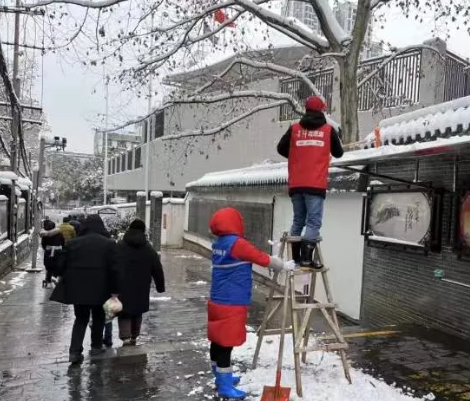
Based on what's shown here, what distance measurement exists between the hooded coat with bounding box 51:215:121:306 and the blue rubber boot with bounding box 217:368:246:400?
185 cm

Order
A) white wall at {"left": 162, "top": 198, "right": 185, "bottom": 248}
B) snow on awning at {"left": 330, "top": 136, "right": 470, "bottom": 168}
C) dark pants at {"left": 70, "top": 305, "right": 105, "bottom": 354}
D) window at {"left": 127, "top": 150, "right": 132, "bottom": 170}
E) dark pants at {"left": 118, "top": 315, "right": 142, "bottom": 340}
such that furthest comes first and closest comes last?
1. window at {"left": 127, "top": 150, "right": 132, "bottom": 170}
2. white wall at {"left": 162, "top": 198, "right": 185, "bottom": 248}
3. dark pants at {"left": 118, "top": 315, "right": 142, "bottom": 340}
4. dark pants at {"left": 70, "top": 305, "right": 105, "bottom": 354}
5. snow on awning at {"left": 330, "top": 136, "right": 470, "bottom": 168}

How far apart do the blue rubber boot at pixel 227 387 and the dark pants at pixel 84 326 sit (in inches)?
76.8

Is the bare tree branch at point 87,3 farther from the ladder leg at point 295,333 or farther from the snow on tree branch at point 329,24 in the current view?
the ladder leg at point 295,333

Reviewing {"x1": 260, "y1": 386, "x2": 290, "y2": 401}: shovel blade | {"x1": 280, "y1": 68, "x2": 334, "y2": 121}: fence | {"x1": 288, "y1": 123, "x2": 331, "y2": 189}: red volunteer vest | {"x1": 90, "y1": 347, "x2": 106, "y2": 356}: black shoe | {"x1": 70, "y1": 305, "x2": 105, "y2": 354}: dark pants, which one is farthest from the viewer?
{"x1": 280, "y1": 68, "x2": 334, "y2": 121}: fence

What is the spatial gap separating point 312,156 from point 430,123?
269 cm

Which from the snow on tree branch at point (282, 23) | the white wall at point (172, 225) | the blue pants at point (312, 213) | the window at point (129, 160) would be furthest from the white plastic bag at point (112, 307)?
the window at point (129, 160)

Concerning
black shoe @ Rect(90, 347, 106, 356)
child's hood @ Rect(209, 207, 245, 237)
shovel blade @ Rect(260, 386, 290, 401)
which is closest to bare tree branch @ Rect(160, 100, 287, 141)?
black shoe @ Rect(90, 347, 106, 356)

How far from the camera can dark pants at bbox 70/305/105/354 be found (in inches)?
220

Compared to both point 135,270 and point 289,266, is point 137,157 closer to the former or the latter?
point 135,270

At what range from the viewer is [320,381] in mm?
4574

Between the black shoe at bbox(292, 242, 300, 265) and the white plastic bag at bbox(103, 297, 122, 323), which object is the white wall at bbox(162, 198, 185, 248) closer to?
the white plastic bag at bbox(103, 297, 122, 323)

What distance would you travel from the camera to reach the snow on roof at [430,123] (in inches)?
236

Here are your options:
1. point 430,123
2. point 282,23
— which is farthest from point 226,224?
point 282,23

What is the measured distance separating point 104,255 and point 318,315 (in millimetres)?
4377
